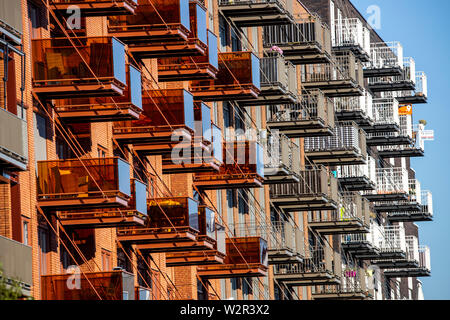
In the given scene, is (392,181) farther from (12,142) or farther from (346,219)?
(12,142)

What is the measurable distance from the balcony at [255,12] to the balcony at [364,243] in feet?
69.2

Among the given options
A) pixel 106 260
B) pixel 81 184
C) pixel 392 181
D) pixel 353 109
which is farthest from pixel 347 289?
pixel 81 184

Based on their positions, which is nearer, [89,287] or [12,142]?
[12,142]

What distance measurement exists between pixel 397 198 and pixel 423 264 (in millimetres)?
5784

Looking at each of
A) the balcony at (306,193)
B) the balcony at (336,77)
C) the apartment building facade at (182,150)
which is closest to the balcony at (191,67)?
the apartment building facade at (182,150)

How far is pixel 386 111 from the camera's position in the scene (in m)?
79.8

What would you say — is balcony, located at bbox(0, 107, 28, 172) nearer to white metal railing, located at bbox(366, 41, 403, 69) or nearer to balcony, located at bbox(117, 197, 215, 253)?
balcony, located at bbox(117, 197, 215, 253)

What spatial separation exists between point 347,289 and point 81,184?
34202 millimetres

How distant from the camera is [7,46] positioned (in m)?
35.4

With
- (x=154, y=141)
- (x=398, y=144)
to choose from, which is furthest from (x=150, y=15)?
(x=398, y=144)

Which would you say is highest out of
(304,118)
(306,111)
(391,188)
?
(391,188)

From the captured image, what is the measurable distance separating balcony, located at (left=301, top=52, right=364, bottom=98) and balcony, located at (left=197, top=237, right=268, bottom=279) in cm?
1773

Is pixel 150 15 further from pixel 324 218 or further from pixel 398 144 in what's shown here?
pixel 398 144

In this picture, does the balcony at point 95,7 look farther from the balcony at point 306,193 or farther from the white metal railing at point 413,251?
the white metal railing at point 413,251
